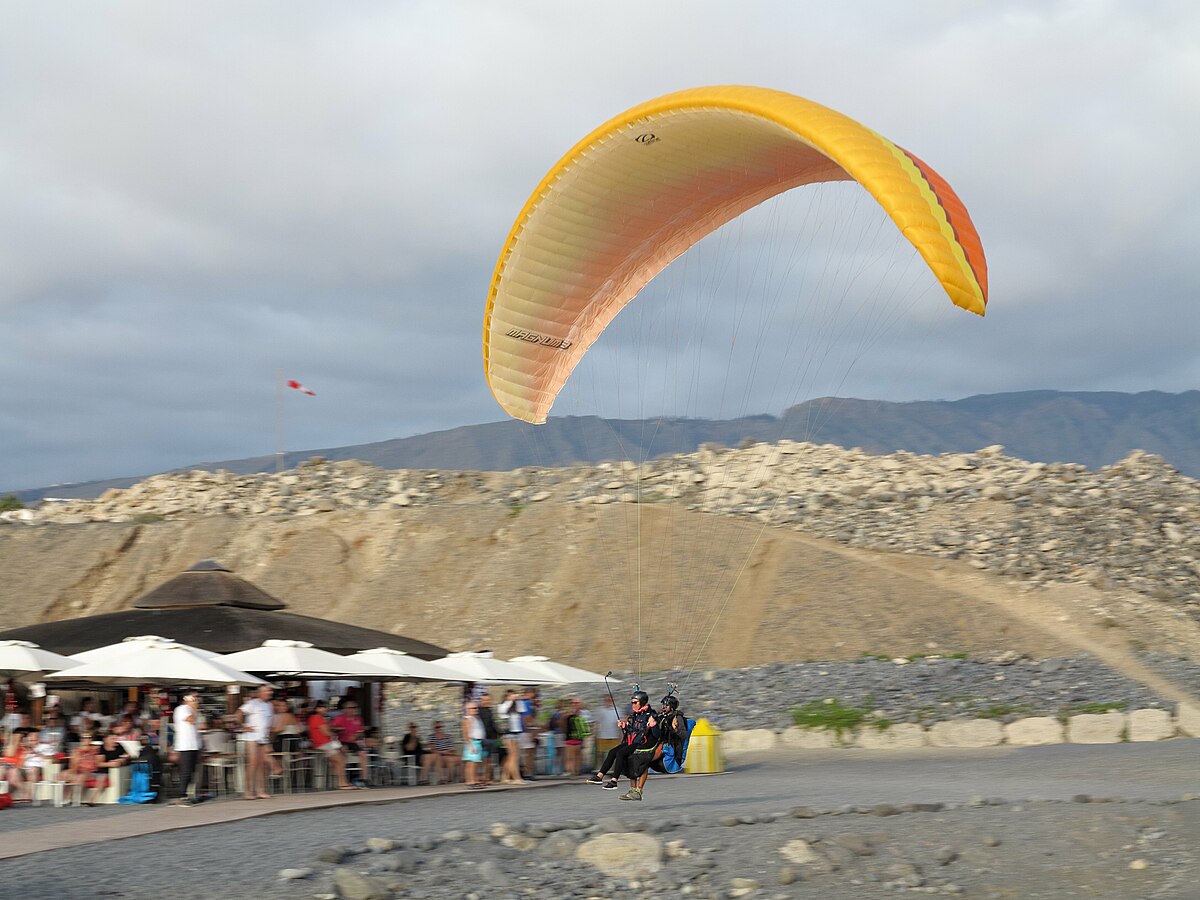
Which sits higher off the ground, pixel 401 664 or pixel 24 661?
pixel 24 661

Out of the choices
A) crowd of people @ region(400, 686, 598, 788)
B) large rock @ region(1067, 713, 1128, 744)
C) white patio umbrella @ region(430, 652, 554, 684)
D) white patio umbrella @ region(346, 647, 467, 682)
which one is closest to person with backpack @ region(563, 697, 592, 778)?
crowd of people @ region(400, 686, 598, 788)

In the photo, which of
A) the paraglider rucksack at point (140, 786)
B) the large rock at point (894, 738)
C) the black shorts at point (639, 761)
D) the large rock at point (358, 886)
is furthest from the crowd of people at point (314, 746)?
the large rock at point (894, 738)

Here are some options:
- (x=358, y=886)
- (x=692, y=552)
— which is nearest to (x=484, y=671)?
(x=358, y=886)

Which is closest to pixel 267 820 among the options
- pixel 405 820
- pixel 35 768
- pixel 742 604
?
pixel 405 820

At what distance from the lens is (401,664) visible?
1675cm

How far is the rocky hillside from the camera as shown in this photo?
102 feet

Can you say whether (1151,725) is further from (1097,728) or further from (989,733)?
(989,733)

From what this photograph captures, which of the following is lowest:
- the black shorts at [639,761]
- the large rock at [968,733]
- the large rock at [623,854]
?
the large rock at [623,854]

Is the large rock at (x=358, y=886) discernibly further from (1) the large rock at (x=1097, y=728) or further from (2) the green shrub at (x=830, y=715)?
(1) the large rock at (x=1097, y=728)

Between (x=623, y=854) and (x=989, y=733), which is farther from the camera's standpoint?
(x=989, y=733)

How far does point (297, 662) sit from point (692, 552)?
21.2 metres

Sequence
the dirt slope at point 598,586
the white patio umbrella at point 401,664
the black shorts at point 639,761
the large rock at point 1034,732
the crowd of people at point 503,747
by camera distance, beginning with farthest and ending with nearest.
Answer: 1. the dirt slope at point 598,586
2. the large rock at point 1034,732
3. the white patio umbrella at point 401,664
4. the crowd of people at point 503,747
5. the black shorts at point 639,761

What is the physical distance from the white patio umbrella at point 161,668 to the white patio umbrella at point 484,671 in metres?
3.64

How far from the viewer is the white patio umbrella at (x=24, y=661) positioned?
15305mm
